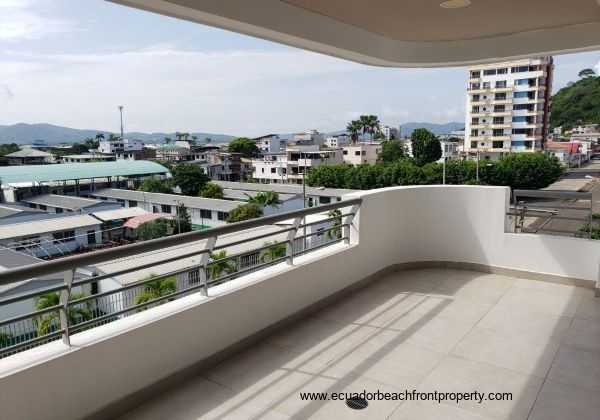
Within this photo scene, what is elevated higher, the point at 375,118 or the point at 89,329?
the point at 375,118

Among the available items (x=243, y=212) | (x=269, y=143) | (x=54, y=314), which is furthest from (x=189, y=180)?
(x=269, y=143)

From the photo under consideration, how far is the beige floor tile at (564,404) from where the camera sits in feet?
8.05

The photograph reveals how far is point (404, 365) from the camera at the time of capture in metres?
3.05

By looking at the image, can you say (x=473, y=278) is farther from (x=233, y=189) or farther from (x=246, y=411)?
(x=233, y=189)

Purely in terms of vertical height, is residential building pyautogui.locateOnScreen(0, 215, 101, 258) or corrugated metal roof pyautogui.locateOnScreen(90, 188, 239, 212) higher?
residential building pyautogui.locateOnScreen(0, 215, 101, 258)

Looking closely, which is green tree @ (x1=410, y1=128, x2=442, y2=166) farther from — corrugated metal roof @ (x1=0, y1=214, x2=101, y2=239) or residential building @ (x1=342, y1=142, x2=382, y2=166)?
corrugated metal roof @ (x1=0, y1=214, x2=101, y2=239)

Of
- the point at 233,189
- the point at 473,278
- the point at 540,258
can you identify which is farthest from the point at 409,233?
the point at 233,189

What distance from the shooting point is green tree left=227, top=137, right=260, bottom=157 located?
108 meters

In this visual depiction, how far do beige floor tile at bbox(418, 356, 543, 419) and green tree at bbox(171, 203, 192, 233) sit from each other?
36351mm

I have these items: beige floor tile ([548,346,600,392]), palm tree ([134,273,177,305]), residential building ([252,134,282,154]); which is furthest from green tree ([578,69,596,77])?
palm tree ([134,273,177,305])

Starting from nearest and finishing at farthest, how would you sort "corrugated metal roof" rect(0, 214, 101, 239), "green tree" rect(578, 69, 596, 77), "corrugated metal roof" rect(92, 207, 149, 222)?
"corrugated metal roof" rect(0, 214, 101, 239) → "corrugated metal roof" rect(92, 207, 149, 222) → "green tree" rect(578, 69, 596, 77)

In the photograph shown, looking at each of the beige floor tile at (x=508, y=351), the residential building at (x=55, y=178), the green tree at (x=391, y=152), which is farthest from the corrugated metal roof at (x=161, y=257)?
the green tree at (x=391, y=152)

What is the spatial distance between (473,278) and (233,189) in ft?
182

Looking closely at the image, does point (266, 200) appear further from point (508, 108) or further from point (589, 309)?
point (508, 108)
